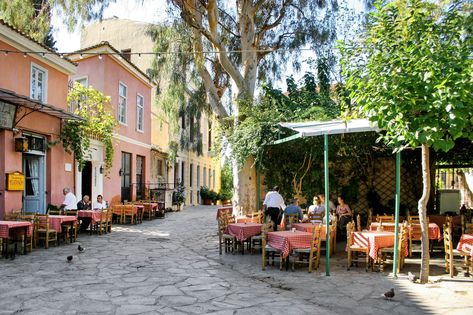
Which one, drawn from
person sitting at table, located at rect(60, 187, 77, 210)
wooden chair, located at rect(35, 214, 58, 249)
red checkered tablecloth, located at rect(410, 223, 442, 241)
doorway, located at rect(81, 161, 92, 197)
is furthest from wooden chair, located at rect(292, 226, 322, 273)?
doorway, located at rect(81, 161, 92, 197)

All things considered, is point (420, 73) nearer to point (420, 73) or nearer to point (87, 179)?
point (420, 73)

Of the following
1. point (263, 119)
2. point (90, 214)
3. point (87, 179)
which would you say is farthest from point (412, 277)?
point (87, 179)

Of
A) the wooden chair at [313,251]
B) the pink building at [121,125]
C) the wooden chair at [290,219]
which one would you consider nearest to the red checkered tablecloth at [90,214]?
the pink building at [121,125]

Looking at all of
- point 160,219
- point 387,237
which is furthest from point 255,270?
point 160,219

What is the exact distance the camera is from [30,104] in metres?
10.9

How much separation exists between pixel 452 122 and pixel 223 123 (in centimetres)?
800

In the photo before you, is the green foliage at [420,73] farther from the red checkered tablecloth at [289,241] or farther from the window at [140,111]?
the window at [140,111]

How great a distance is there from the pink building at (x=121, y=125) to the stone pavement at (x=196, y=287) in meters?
7.09

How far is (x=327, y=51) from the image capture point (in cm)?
1366

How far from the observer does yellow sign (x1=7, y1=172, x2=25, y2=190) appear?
10.7 m

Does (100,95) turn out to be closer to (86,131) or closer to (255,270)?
(86,131)

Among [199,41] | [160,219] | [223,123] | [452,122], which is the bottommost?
[160,219]

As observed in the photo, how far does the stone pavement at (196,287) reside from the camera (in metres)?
5.32

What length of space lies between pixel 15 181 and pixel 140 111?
9901 mm
